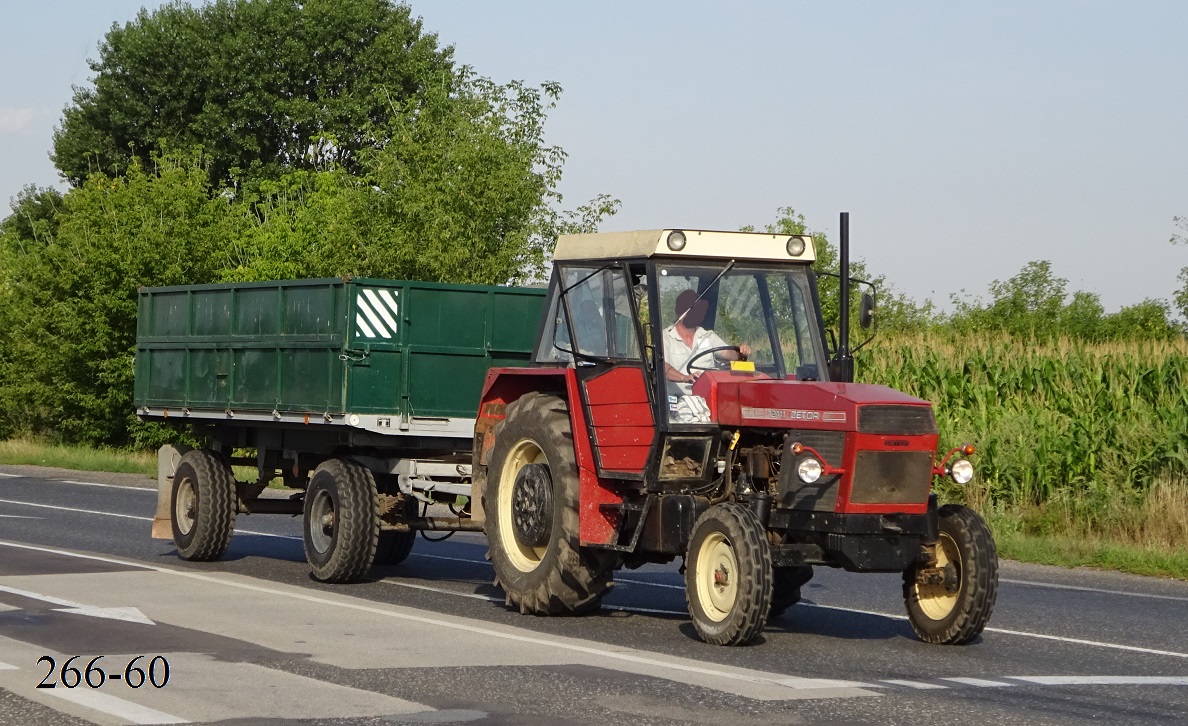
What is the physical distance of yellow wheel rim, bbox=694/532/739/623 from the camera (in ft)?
32.3

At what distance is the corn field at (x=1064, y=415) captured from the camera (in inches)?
746

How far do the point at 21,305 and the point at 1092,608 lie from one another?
33621mm

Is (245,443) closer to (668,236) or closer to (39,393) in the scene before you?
(668,236)

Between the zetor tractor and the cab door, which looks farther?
the cab door

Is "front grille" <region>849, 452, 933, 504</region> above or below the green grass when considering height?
above

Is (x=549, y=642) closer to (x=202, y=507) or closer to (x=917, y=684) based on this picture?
(x=917, y=684)

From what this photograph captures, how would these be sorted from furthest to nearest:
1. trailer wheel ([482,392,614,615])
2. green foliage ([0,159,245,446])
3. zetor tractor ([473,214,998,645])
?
green foliage ([0,159,245,446]) → trailer wheel ([482,392,614,615]) → zetor tractor ([473,214,998,645])

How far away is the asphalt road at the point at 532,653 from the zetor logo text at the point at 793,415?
1.44 metres

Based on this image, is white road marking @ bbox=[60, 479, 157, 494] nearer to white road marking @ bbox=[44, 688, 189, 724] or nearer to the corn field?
the corn field

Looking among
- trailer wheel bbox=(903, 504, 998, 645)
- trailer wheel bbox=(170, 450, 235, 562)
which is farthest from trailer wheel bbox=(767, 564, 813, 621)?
trailer wheel bbox=(170, 450, 235, 562)

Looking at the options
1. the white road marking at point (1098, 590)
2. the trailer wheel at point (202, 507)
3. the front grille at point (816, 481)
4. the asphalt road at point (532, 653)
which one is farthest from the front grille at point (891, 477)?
the trailer wheel at point (202, 507)

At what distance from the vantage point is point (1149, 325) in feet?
102

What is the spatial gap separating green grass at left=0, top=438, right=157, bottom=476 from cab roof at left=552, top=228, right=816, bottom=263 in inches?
841

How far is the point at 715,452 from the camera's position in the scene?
10461 millimetres
